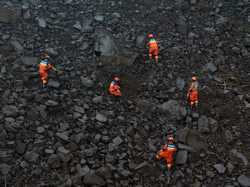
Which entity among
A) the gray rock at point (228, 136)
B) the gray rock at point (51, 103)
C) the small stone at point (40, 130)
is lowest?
the gray rock at point (228, 136)

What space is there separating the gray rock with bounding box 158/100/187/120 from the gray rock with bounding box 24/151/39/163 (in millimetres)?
5566

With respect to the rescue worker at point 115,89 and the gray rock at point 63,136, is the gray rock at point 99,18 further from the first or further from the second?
the gray rock at point 63,136

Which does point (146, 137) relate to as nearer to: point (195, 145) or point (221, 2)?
point (195, 145)

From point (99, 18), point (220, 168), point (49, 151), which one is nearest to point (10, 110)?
point (49, 151)

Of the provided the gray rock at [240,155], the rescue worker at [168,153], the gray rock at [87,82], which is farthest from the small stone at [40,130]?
the gray rock at [240,155]

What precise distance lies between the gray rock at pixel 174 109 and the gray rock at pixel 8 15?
9.24 metres

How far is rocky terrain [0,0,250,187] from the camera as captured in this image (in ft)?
47.3

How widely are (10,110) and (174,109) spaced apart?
6.76 meters

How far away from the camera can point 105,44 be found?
19359 millimetres

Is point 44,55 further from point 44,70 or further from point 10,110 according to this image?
point 10,110

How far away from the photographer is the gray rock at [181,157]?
583 inches

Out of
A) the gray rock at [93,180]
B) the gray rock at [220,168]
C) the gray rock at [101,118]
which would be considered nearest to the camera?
the gray rock at [93,180]

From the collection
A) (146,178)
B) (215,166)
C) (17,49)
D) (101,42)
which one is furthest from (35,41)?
(215,166)

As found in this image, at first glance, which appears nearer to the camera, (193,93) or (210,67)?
(193,93)
